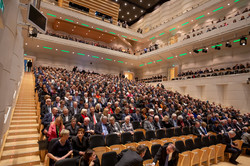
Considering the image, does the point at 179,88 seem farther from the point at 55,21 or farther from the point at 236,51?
the point at 55,21

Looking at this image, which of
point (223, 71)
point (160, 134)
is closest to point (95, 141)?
point (160, 134)

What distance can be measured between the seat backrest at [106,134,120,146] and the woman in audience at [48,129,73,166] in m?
0.98

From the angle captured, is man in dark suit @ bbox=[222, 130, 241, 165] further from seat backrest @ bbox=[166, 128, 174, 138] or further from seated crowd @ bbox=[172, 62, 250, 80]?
seated crowd @ bbox=[172, 62, 250, 80]

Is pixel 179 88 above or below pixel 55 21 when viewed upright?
below

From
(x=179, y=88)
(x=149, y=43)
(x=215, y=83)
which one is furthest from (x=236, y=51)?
(x=149, y=43)

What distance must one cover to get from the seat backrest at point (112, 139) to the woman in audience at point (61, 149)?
98 cm

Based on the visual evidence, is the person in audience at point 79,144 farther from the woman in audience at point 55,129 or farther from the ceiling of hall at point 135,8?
the ceiling of hall at point 135,8

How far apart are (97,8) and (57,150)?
57.9 ft

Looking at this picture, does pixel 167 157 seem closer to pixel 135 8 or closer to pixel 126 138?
pixel 126 138

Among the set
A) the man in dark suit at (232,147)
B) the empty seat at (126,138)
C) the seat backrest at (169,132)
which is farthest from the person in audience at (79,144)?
the man in dark suit at (232,147)

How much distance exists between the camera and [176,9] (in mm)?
16938

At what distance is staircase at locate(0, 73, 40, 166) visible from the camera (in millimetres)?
2795

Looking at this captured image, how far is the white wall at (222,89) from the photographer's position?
31.2 feet

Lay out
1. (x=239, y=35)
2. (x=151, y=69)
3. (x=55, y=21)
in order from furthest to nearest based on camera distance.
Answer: (x=151, y=69) → (x=55, y=21) → (x=239, y=35)
